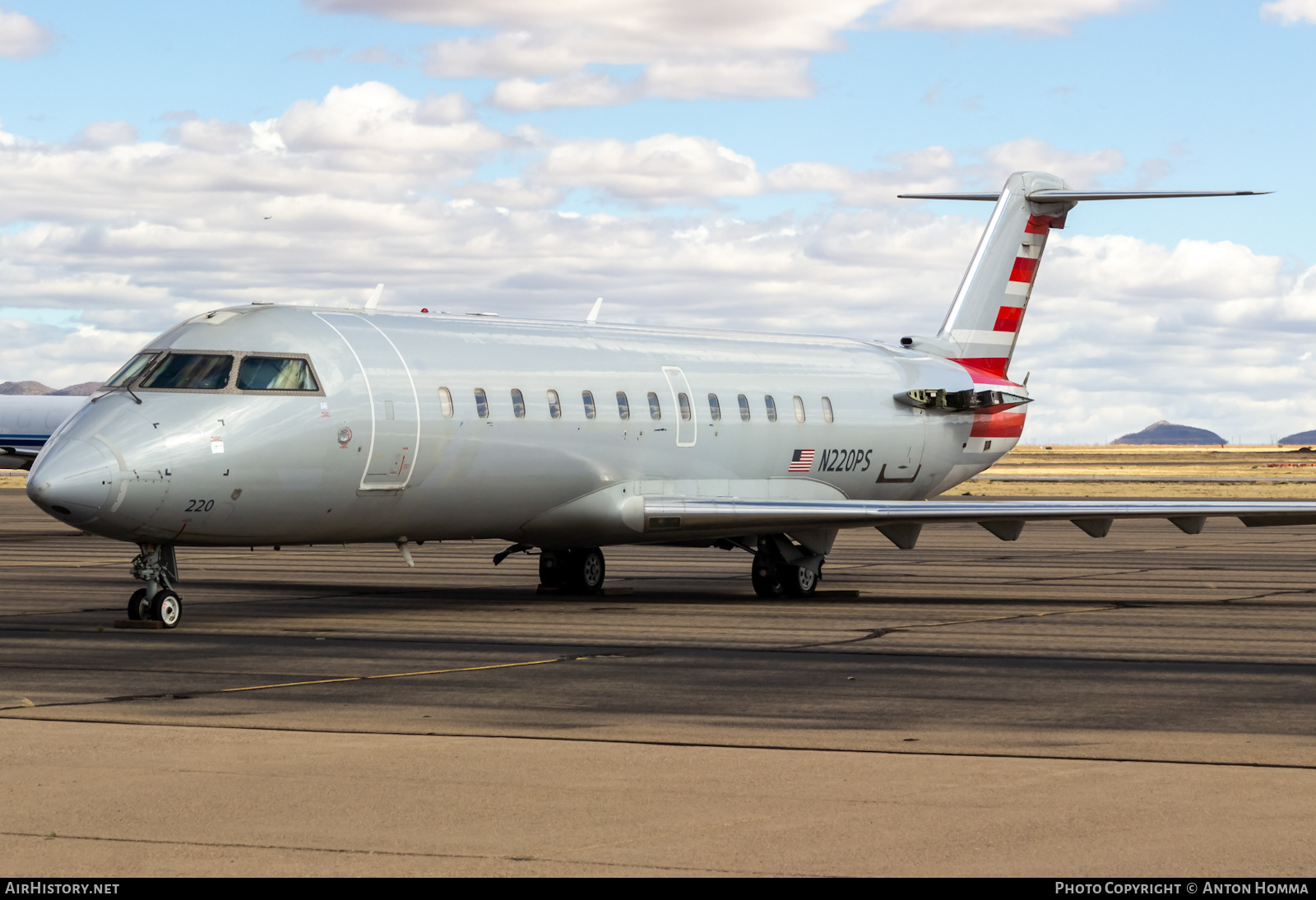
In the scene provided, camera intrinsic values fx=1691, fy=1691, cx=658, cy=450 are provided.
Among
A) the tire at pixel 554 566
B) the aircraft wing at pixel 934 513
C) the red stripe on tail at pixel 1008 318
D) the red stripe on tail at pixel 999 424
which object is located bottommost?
Answer: the tire at pixel 554 566

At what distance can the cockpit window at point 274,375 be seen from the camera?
60.5 ft

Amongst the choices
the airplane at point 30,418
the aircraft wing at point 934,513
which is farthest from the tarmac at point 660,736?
the airplane at point 30,418

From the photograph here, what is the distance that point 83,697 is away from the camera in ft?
42.1

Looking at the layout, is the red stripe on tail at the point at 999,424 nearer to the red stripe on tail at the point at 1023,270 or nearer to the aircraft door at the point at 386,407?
the red stripe on tail at the point at 1023,270

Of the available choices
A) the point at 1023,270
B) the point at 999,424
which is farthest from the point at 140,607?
the point at 1023,270

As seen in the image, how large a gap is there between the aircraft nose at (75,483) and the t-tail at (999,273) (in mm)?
15272

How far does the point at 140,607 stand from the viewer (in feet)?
60.1

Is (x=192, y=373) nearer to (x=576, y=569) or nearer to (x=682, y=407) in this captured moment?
(x=576, y=569)

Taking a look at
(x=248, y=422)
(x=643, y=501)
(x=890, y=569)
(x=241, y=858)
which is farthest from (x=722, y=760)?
(x=890, y=569)

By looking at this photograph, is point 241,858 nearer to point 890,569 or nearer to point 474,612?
point 474,612

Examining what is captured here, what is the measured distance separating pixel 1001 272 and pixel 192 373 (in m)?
14.9

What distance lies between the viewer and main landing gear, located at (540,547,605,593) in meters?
23.8

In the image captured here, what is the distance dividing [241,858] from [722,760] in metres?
3.44

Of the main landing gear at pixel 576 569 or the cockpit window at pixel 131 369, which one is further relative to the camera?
the main landing gear at pixel 576 569
